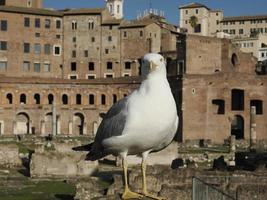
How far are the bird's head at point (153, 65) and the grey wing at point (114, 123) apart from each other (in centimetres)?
45

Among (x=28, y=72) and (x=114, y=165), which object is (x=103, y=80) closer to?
(x=28, y=72)

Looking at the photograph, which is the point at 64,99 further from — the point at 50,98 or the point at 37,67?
the point at 37,67

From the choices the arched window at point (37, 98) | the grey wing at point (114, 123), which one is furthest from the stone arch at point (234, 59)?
the grey wing at point (114, 123)

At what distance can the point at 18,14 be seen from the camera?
66812mm

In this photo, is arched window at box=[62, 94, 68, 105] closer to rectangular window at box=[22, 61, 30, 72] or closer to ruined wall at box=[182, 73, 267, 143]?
rectangular window at box=[22, 61, 30, 72]

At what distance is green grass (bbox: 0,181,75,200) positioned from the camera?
69.1 ft

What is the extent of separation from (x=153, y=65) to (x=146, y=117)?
497 mm

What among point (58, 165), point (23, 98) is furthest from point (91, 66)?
point (58, 165)

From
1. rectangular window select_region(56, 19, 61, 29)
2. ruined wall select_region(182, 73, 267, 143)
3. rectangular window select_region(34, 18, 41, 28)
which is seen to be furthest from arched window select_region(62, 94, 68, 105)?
ruined wall select_region(182, 73, 267, 143)

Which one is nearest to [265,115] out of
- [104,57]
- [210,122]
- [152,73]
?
[210,122]

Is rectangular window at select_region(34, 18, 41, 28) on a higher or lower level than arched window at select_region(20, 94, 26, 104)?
higher

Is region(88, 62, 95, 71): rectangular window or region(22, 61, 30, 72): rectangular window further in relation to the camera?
region(88, 62, 95, 71): rectangular window

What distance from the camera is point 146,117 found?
5.75m

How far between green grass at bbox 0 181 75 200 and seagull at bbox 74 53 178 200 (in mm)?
14542
